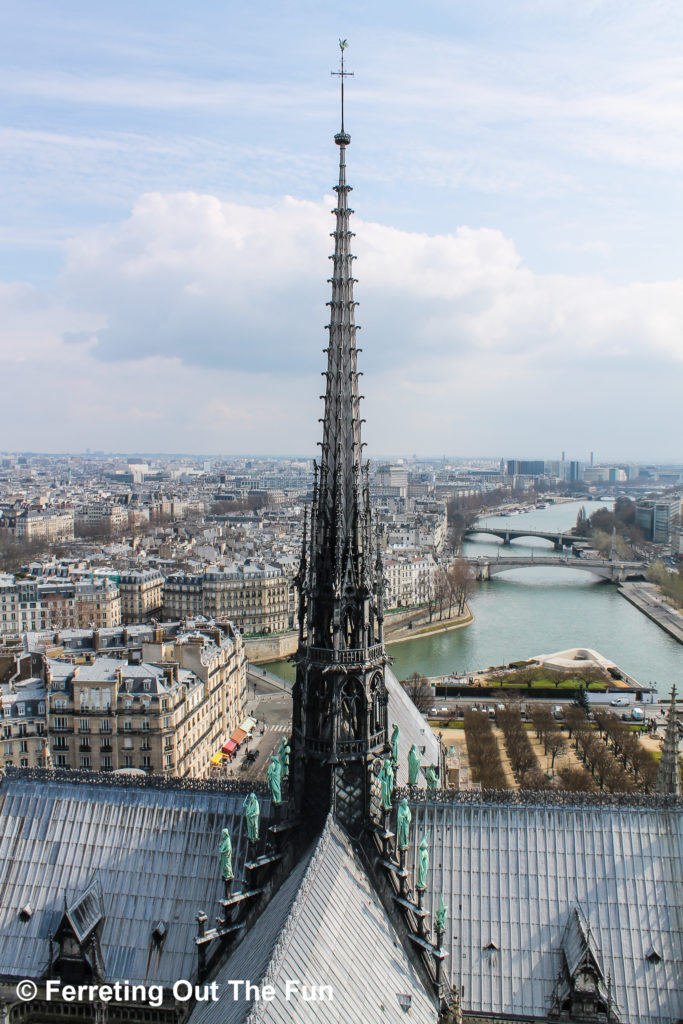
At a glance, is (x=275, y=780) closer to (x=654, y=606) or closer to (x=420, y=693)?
(x=420, y=693)

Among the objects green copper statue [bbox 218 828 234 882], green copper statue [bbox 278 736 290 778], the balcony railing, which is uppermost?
the balcony railing

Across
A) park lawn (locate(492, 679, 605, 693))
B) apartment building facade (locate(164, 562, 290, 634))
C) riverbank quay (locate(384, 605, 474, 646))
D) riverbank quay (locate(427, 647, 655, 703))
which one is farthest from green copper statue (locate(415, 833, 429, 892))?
apartment building facade (locate(164, 562, 290, 634))

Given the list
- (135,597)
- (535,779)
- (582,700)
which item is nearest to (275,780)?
(535,779)

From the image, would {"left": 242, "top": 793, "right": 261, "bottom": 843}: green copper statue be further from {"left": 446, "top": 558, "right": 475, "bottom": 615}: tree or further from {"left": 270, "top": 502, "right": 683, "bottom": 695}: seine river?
{"left": 446, "top": 558, "right": 475, "bottom": 615}: tree

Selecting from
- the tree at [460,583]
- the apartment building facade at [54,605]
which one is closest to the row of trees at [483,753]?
the tree at [460,583]

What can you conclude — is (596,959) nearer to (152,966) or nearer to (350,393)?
(152,966)

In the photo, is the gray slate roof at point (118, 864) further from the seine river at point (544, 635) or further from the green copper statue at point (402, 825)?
Result: the seine river at point (544, 635)

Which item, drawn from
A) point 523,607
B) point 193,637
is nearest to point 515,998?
point 193,637
